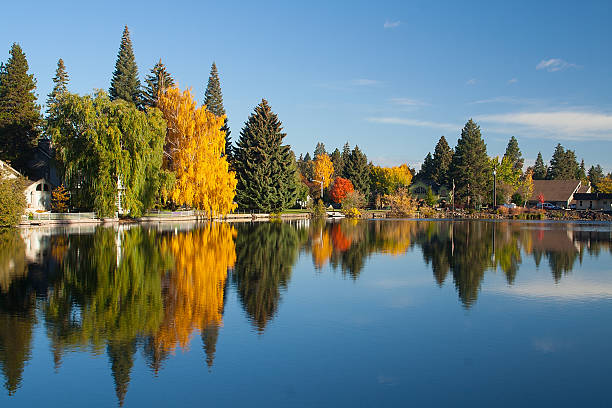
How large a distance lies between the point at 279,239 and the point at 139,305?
21290 millimetres

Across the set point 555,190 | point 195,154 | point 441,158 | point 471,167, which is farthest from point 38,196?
point 555,190

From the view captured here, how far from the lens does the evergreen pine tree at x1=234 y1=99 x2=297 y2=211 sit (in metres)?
67.1

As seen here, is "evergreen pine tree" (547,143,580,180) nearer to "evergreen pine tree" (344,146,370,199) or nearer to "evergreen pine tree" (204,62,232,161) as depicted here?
"evergreen pine tree" (344,146,370,199)

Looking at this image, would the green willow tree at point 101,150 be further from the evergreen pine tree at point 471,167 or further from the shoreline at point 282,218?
the evergreen pine tree at point 471,167

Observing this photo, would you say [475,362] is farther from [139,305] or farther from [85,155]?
[85,155]

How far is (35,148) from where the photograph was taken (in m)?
60.2

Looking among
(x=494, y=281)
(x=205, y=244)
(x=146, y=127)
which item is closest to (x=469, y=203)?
(x=146, y=127)

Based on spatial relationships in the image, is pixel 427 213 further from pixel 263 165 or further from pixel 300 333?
pixel 300 333

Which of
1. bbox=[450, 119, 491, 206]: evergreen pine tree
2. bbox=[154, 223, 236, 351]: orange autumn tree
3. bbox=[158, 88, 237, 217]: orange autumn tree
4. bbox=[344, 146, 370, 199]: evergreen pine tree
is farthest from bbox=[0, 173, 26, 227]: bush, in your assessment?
bbox=[450, 119, 491, 206]: evergreen pine tree

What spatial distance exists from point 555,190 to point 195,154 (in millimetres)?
88185

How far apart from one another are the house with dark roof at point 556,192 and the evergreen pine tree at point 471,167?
2605 centimetres

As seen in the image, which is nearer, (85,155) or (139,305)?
(139,305)

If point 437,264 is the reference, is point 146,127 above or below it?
above

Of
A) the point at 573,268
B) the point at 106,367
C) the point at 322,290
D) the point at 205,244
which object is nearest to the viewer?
the point at 106,367
